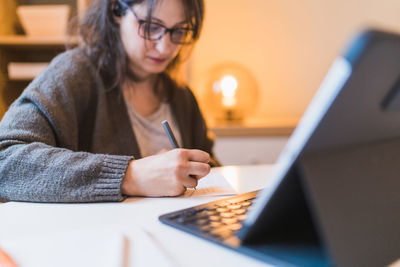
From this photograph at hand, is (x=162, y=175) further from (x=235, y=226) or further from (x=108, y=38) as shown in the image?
(x=108, y=38)

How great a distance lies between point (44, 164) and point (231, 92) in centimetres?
128

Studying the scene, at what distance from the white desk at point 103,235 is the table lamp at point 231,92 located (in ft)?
3.96

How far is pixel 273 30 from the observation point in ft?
6.70

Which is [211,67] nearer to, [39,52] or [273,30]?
[273,30]

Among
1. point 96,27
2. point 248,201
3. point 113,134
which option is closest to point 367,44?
point 248,201

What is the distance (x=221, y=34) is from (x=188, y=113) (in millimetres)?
943

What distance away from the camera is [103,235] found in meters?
0.49

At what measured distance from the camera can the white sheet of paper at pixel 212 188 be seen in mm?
701

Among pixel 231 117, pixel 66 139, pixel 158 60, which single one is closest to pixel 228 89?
pixel 231 117

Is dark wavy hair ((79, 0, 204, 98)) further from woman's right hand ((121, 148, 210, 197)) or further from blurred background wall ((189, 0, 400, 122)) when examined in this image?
blurred background wall ((189, 0, 400, 122))

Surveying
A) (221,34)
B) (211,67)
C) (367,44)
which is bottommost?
(211,67)

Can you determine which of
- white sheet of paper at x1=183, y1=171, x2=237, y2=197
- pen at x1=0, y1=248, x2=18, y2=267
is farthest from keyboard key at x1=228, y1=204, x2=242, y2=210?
pen at x1=0, y1=248, x2=18, y2=267

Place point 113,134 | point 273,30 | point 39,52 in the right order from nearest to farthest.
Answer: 1. point 113,134
2. point 39,52
3. point 273,30

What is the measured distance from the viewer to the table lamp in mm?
1825
